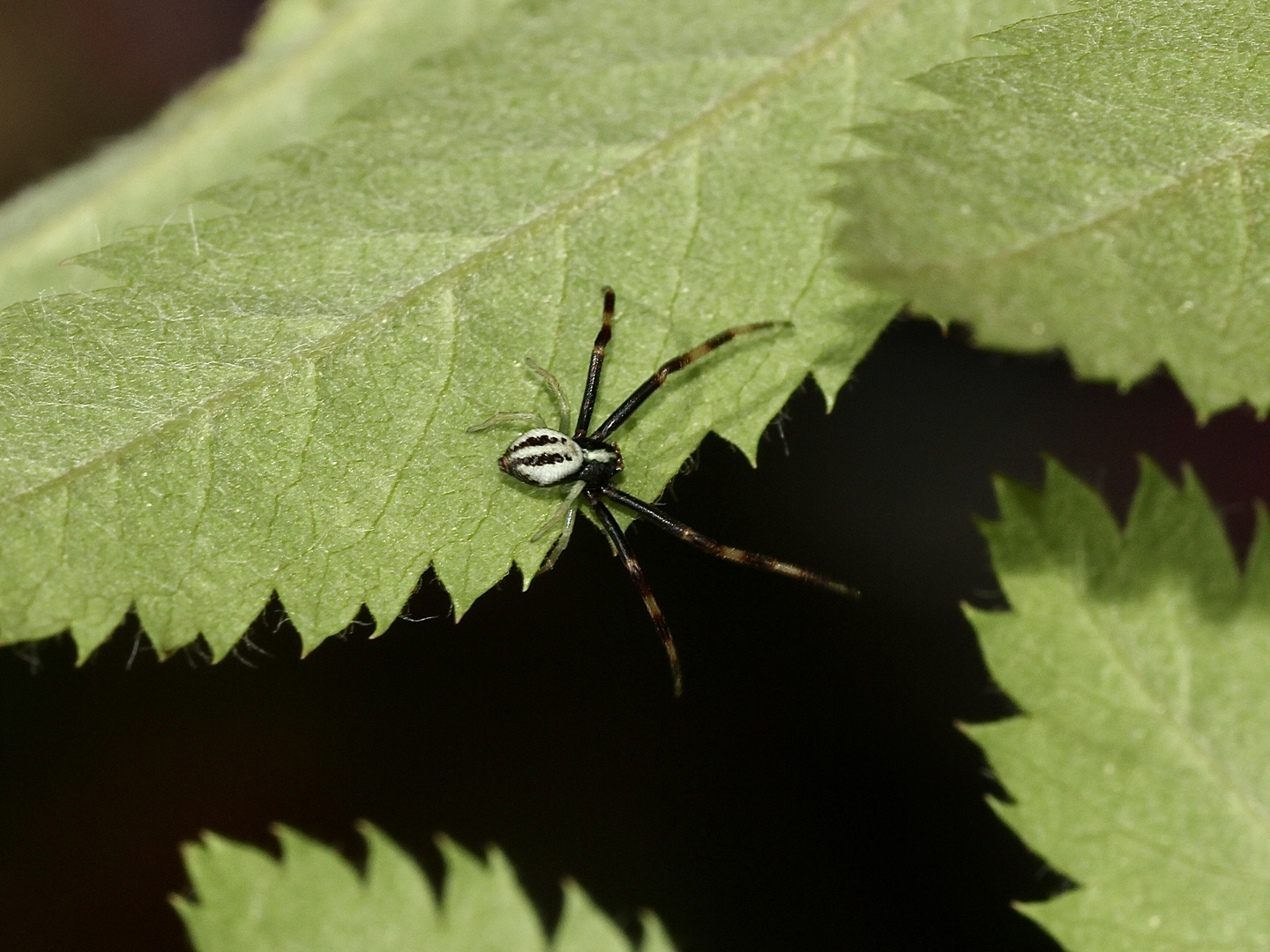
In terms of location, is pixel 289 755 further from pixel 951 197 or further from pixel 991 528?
pixel 951 197

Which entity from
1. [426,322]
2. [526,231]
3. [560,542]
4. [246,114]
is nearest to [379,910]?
[560,542]

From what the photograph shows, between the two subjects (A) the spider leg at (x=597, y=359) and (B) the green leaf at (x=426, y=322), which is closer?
(B) the green leaf at (x=426, y=322)

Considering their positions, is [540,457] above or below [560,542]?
above

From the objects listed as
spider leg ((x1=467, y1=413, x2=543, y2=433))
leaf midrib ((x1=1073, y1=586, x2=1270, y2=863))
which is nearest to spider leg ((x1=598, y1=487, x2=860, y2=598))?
spider leg ((x1=467, y1=413, x2=543, y2=433))

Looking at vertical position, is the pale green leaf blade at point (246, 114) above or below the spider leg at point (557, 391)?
above

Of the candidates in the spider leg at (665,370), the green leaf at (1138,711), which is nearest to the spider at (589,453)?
the spider leg at (665,370)

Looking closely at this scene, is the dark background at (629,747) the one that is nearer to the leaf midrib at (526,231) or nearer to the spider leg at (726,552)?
the spider leg at (726,552)

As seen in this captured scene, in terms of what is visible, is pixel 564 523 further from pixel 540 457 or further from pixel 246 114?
pixel 246 114
